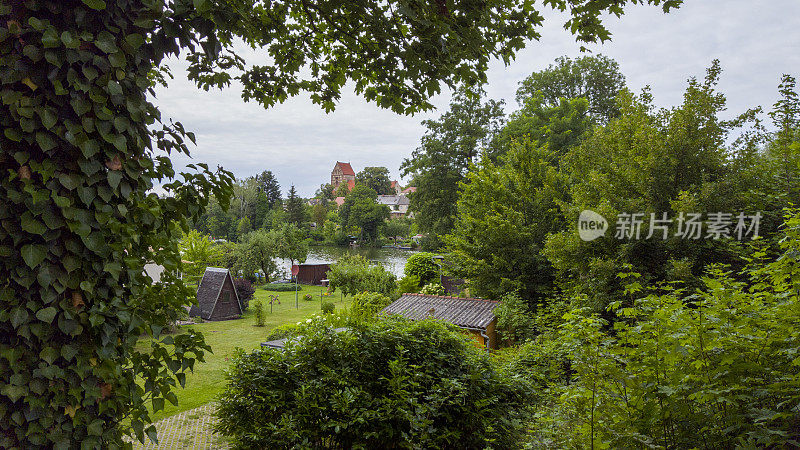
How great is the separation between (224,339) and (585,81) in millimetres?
25923

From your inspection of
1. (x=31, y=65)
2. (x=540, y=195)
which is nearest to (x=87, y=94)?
(x=31, y=65)

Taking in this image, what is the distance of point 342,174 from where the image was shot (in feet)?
406

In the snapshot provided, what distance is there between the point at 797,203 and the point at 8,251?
10.6 metres

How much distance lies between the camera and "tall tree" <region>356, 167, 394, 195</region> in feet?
312

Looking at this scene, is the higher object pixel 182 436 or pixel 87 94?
pixel 87 94

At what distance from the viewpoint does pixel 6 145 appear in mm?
2064

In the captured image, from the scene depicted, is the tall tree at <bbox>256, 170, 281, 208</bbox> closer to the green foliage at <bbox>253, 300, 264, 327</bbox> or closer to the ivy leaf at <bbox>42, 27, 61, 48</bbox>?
the green foliage at <bbox>253, 300, 264, 327</bbox>

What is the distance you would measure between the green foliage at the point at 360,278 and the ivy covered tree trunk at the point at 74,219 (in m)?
20.9

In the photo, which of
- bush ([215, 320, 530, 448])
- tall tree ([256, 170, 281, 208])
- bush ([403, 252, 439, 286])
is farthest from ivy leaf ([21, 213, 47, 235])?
tall tree ([256, 170, 281, 208])

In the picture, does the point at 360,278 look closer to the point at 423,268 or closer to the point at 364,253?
the point at 423,268

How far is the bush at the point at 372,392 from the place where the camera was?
472 cm

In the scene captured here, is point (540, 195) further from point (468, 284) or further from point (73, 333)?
point (73, 333)

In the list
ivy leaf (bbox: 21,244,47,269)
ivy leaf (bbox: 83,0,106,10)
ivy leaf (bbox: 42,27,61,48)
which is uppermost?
ivy leaf (bbox: 83,0,106,10)

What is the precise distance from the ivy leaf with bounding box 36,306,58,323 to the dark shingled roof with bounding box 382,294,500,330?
9.14 meters
